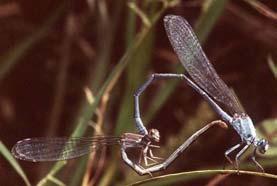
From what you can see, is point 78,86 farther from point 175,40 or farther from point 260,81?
point 175,40

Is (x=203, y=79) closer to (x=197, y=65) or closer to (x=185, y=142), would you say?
(x=197, y=65)

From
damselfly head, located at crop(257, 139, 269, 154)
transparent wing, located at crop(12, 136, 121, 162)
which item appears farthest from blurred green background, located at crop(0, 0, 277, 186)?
damselfly head, located at crop(257, 139, 269, 154)

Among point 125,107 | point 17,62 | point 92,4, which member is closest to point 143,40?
point 125,107

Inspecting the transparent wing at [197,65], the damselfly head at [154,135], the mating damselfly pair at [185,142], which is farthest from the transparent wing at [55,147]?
the transparent wing at [197,65]

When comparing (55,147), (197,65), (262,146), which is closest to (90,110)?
(55,147)

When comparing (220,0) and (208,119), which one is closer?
(220,0)

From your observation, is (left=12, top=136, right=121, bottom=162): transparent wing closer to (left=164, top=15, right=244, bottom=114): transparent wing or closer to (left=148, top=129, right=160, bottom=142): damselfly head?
(left=148, top=129, right=160, bottom=142): damselfly head
